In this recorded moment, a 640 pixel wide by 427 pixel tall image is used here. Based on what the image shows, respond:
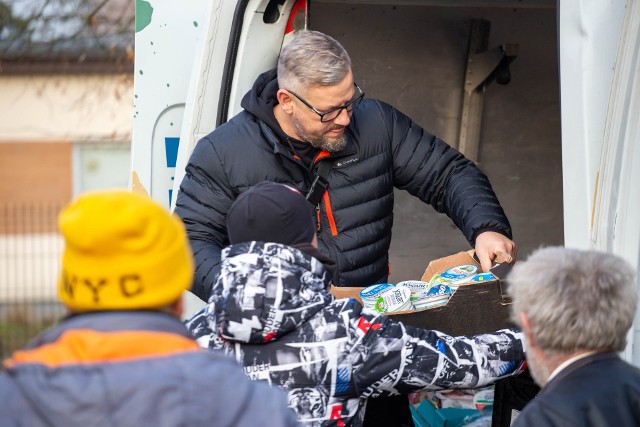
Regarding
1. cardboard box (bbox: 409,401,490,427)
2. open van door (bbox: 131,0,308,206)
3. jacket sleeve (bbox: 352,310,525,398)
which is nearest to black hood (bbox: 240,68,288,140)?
open van door (bbox: 131,0,308,206)

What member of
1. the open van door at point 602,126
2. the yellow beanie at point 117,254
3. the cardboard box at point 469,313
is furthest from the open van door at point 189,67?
the yellow beanie at point 117,254

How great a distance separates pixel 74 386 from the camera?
162cm

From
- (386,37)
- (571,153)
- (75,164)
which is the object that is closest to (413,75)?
(386,37)

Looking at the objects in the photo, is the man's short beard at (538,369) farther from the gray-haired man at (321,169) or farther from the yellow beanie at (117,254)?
the gray-haired man at (321,169)

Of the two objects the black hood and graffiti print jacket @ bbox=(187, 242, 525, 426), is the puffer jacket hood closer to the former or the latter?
graffiti print jacket @ bbox=(187, 242, 525, 426)

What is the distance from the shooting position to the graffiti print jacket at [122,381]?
1.62 meters

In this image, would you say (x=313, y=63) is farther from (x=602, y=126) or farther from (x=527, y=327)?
(x=527, y=327)

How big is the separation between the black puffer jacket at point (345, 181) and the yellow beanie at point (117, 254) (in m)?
1.57

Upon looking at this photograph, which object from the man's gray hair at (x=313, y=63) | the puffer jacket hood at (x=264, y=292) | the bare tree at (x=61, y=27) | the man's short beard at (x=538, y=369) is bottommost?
the bare tree at (x=61, y=27)

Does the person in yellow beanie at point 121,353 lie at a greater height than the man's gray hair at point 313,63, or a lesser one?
lesser

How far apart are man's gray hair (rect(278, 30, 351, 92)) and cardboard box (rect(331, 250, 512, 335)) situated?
0.92m

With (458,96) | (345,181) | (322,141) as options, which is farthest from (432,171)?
(458,96)

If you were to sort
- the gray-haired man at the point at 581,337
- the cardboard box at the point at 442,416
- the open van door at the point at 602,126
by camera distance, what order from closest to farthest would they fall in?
the gray-haired man at the point at 581,337 → the open van door at the point at 602,126 → the cardboard box at the point at 442,416

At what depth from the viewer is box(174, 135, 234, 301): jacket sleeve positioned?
130 inches
